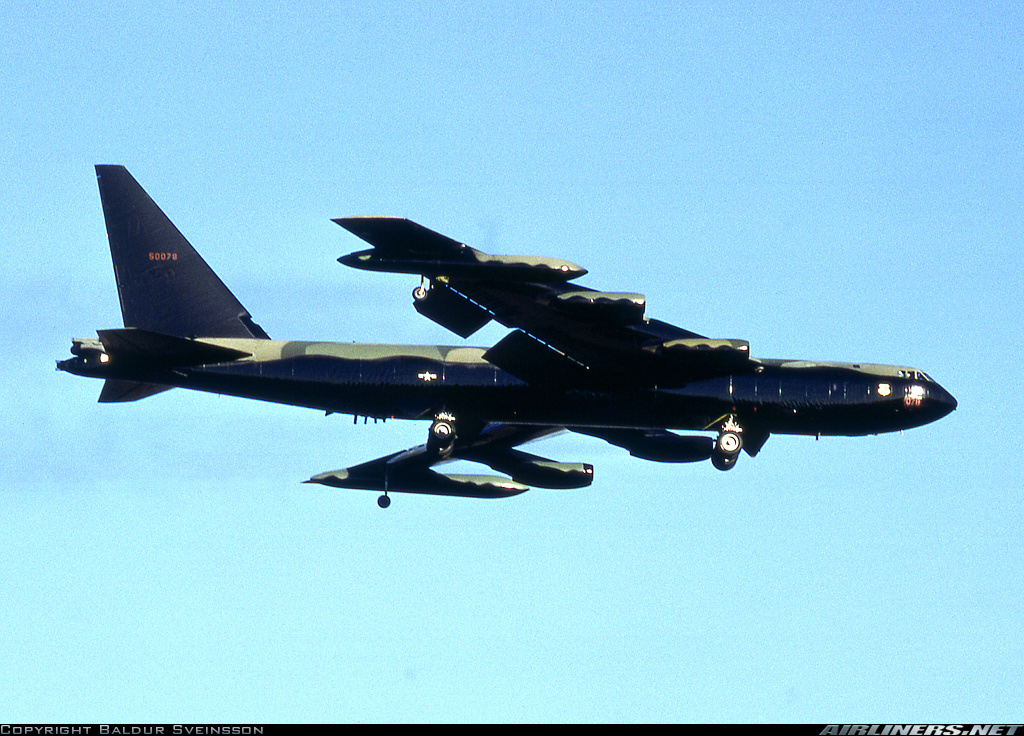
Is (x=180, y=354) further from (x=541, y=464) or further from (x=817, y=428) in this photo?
(x=817, y=428)

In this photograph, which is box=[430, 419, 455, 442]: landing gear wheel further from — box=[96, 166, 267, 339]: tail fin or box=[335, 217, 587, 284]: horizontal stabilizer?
box=[96, 166, 267, 339]: tail fin

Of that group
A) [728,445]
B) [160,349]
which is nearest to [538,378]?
[728,445]

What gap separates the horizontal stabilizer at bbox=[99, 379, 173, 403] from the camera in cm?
4572

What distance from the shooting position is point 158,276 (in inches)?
1886

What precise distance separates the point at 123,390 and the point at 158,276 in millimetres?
4241

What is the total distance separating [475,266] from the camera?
3916cm

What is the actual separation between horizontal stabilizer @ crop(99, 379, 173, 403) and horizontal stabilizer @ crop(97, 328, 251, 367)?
1502 millimetres

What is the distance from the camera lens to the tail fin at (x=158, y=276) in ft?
156

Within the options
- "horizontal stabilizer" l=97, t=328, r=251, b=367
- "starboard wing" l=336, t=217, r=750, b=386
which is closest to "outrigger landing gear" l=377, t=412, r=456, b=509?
"starboard wing" l=336, t=217, r=750, b=386

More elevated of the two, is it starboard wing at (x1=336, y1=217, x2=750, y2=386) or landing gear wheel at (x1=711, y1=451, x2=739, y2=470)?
starboard wing at (x1=336, y1=217, x2=750, y2=386)

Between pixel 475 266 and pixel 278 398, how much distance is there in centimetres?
937

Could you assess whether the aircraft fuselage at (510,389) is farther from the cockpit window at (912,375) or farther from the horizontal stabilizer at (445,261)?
the horizontal stabilizer at (445,261)

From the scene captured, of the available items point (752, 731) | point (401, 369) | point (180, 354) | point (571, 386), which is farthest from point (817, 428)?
point (180, 354)

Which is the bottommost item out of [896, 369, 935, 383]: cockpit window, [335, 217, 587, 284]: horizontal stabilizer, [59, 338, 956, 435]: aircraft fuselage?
[59, 338, 956, 435]: aircraft fuselage
